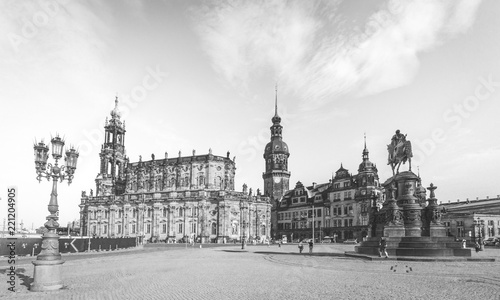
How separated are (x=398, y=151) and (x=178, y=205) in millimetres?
70106

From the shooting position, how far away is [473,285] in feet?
49.3

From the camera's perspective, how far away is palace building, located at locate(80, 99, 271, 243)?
92.6m

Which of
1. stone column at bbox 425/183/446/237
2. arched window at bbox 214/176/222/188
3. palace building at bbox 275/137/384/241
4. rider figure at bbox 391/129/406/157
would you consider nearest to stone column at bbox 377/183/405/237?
stone column at bbox 425/183/446/237

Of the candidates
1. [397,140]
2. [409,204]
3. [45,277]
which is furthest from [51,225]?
[397,140]

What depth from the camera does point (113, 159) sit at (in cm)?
11588

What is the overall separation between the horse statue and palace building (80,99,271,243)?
195 ft

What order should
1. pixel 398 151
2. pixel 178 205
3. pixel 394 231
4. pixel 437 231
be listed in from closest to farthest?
pixel 437 231
pixel 394 231
pixel 398 151
pixel 178 205

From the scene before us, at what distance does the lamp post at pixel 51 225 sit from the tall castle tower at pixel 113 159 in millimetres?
99484

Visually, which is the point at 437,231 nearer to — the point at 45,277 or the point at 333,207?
the point at 45,277

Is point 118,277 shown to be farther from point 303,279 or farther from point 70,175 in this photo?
point 303,279

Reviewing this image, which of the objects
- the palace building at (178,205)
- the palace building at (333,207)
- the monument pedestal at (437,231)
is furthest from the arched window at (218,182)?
A: the monument pedestal at (437,231)

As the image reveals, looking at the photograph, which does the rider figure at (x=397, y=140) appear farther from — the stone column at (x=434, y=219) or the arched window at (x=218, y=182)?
the arched window at (x=218, y=182)

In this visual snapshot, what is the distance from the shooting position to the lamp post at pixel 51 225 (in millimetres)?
14586

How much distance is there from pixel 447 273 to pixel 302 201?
297 feet
